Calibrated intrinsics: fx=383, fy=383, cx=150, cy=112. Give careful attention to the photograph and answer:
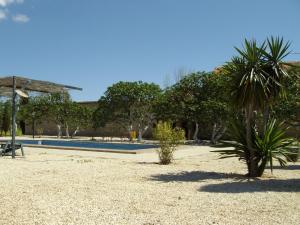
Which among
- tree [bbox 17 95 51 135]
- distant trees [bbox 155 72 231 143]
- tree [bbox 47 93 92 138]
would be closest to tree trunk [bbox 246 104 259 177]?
distant trees [bbox 155 72 231 143]

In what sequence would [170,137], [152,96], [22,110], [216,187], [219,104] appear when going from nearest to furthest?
1. [216,187]
2. [170,137]
3. [219,104]
4. [152,96]
5. [22,110]

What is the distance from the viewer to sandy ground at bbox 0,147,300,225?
17.7ft

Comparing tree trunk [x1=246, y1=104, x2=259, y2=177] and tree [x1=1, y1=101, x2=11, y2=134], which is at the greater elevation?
tree [x1=1, y1=101, x2=11, y2=134]

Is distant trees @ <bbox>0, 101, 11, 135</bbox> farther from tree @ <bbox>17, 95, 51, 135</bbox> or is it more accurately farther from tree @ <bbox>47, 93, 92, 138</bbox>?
tree @ <bbox>47, 93, 92, 138</bbox>

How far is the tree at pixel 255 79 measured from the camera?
926cm

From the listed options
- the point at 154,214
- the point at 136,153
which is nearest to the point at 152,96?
the point at 136,153

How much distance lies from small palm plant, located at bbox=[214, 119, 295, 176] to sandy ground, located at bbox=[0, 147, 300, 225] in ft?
1.68

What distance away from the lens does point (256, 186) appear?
27.1 feet

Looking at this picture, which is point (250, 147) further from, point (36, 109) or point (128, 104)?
point (36, 109)

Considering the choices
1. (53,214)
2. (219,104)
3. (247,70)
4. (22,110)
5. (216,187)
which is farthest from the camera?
(22,110)

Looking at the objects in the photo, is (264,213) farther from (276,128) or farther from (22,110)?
(22,110)

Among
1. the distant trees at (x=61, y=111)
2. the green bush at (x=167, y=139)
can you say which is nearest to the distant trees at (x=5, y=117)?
the distant trees at (x=61, y=111)

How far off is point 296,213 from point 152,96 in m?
22.8

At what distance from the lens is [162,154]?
1309 cm
